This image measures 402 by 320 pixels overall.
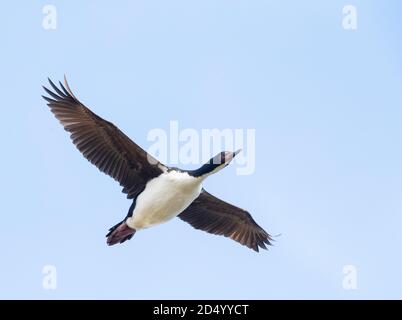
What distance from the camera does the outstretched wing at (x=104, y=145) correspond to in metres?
19.6

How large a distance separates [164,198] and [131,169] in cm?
124

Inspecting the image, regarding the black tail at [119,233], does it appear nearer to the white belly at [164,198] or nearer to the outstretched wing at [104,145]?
the white belly at [164,198]

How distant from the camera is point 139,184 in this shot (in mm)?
20031

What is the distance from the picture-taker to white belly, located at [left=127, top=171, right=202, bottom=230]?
63.3 ft

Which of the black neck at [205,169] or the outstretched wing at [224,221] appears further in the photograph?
the outstretched wing at [224,221]

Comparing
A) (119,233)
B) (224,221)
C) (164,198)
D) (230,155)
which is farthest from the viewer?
(224,221)

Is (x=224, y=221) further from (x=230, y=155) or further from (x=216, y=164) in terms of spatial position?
(x=230, y=155)

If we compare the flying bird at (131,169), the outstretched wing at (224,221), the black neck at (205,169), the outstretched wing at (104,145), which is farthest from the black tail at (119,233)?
the outstretched wing at (224,221)

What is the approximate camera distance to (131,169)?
65.8 ft

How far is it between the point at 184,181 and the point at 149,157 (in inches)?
40.3

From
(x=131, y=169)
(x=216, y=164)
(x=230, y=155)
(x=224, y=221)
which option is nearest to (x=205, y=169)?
(x=216, y=164)

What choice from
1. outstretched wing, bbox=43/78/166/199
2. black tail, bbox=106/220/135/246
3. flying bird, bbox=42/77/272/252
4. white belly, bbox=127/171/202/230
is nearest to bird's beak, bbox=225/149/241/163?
flying bird, bbox=42/77/272/252
